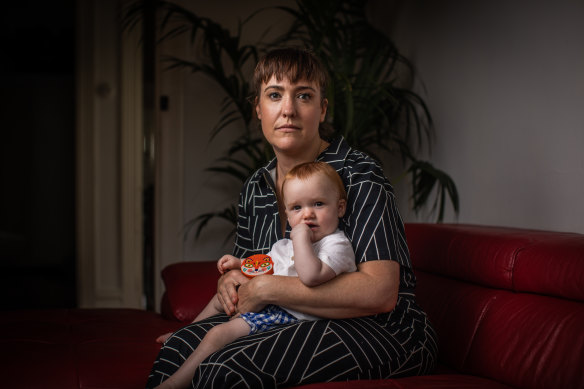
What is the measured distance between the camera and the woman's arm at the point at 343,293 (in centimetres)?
139

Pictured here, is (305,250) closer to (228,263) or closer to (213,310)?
(228,263)

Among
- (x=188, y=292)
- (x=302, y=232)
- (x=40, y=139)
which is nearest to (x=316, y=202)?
(x=302, y=232)

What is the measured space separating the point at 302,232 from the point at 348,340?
0.26m

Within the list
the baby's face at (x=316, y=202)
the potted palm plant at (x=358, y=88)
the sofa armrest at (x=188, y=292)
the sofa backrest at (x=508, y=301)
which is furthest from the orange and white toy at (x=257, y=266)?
the potted palm plant at (x=358, y=88)

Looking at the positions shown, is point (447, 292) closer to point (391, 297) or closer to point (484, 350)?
point (484, 350)

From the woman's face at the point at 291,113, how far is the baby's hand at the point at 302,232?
0.30 meters

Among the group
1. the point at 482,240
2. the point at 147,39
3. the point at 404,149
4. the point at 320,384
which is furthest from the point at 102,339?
the point at 147,39

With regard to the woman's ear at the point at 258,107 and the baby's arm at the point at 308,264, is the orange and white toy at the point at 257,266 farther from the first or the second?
the woman's ear at the point at 258,107

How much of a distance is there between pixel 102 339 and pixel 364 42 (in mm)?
2140

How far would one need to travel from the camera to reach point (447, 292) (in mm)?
1841

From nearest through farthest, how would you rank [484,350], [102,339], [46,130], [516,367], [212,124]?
[516,367]
[484,350]
[102,339]
[212,124]
[46,130]

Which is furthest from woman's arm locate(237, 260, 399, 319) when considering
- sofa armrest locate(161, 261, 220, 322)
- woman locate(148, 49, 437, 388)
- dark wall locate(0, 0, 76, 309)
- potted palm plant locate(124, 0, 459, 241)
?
dark wall locate(0, 0, 76, 309)

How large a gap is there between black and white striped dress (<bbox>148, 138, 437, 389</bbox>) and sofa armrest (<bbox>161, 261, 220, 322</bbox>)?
613 mm

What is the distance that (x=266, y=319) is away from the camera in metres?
1.47
